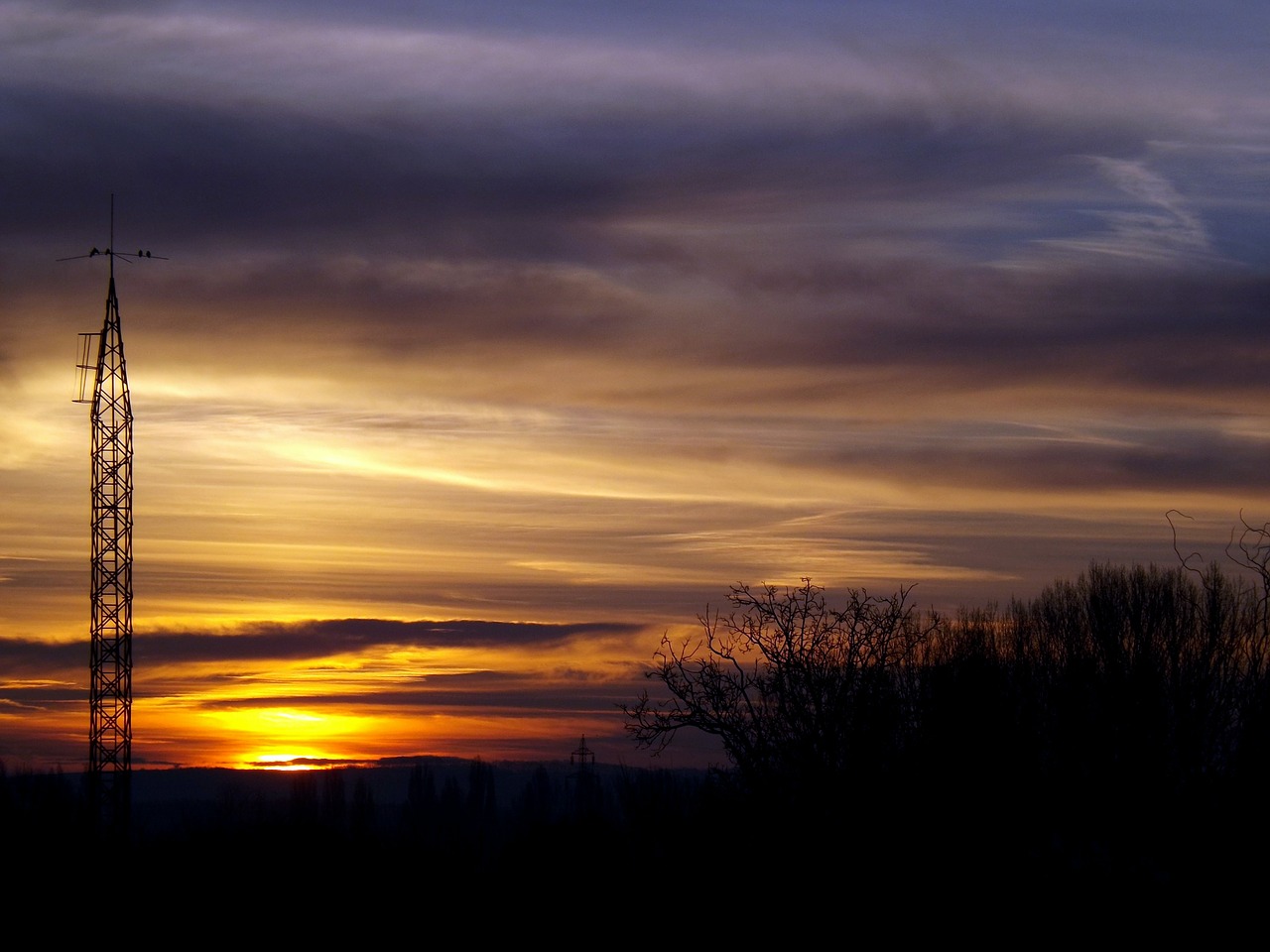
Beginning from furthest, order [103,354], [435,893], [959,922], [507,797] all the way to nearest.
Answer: [507,797]
[103,354]
[435,893]
[959,922]

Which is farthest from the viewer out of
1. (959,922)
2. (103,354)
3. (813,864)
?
(103,354)

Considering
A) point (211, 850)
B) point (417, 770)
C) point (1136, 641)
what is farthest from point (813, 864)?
point (417, 770)

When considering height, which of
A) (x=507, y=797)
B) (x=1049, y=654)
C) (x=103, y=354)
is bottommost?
(x=507, y=797)

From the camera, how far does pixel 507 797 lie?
146 meters

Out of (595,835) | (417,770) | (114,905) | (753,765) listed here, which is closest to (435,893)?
(595,835)

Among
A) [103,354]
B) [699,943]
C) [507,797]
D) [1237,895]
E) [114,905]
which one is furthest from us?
[507,797]

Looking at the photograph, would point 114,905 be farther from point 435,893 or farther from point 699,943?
point 699,943

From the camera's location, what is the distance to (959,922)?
26750 mm

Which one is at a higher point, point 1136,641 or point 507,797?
point 1136,641

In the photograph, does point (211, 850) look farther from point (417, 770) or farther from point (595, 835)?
point (417, 770)

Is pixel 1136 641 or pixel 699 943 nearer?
pixel 699 943

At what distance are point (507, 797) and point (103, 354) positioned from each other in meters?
112

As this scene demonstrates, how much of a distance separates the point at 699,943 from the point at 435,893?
861 centimetres

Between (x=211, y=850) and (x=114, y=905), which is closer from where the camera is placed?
(x=114, y=905)
